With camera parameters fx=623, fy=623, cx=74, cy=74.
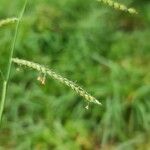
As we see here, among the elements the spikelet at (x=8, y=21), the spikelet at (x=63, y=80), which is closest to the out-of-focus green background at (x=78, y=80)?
the spikelet at (x=8, y=21)

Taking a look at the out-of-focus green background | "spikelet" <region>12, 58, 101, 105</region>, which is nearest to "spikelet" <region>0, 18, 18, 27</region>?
"spikelet" <region>12, 58, 101, 105</region>

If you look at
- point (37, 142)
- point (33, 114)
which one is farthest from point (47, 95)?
point (37, 142)

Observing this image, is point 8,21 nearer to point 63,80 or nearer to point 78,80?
point 63,80

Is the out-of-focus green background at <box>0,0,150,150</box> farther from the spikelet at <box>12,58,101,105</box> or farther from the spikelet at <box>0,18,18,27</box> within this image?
the spikelet at <box>12,58,101,105</box>

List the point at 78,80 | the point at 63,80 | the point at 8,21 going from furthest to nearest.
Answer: the point at 78,80 < the point at 8,21 < the point at 63,80

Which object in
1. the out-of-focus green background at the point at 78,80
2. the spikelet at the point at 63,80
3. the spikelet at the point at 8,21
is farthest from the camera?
the out-of-focus green background at the point at 78,80

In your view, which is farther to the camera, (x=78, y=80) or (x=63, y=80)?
(x=78, y=80)

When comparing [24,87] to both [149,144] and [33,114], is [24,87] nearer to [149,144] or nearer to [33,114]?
[33,114]

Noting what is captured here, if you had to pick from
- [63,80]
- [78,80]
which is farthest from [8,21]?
[78,80]

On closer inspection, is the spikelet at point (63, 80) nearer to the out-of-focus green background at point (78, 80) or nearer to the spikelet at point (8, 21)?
the spikelet at point (8, 21)
